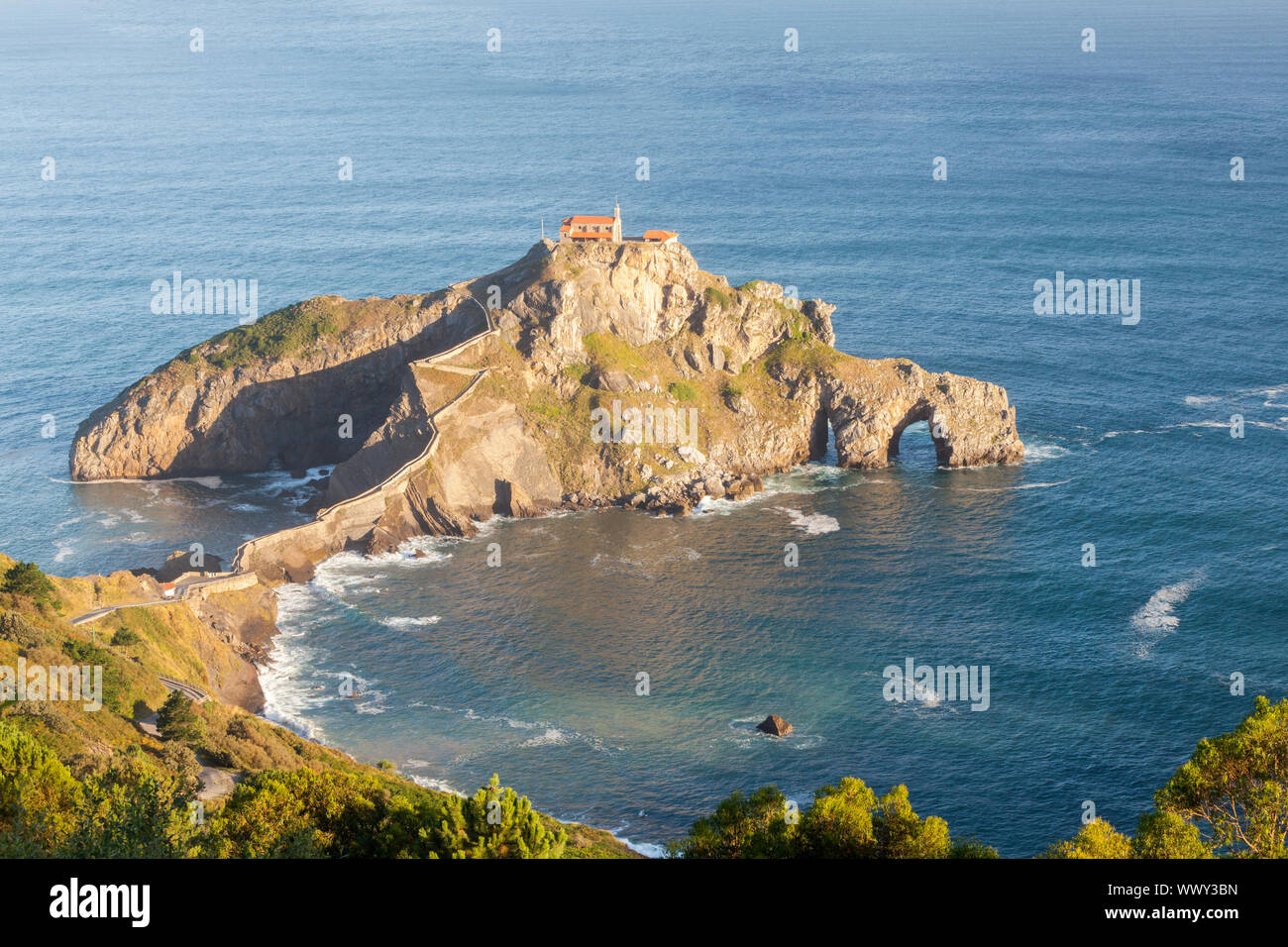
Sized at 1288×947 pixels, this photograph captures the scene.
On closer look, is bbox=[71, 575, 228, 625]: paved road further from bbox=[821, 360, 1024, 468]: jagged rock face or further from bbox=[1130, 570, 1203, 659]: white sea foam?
bbox=[1130, 570, 1203, 659]: white sea foam

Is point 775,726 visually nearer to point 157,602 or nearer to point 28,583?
point 157,602

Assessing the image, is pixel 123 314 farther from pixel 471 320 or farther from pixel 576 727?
pixel 576 727

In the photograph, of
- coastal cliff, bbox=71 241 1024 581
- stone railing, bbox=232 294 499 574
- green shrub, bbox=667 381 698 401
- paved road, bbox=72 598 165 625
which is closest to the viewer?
paved road, bbox=72 598 165 625

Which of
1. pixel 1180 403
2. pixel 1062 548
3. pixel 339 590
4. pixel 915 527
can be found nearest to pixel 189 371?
pixel 339 590

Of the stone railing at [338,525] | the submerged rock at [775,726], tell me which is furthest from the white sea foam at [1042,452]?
the stone railing at [338,525]

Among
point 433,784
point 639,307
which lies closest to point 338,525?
point 639,307

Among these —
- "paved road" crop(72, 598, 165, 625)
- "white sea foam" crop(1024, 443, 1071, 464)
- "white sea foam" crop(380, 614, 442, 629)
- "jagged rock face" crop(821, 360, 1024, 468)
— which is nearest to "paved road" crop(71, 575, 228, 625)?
"paved road" crop(72, 598, 165, 625)
